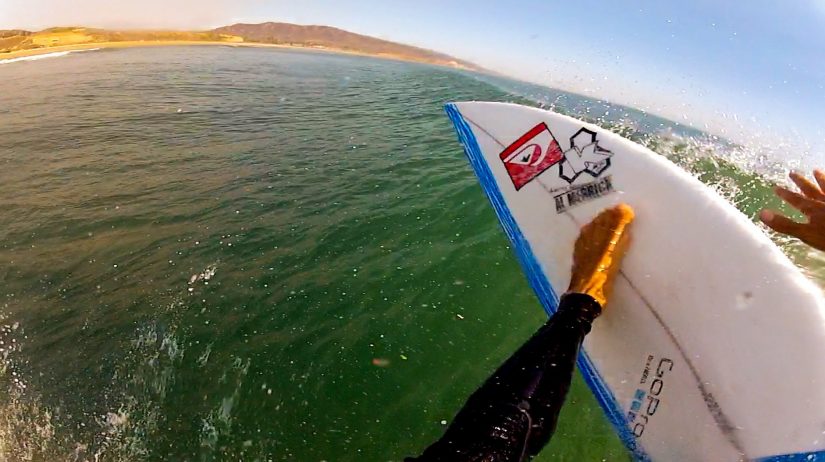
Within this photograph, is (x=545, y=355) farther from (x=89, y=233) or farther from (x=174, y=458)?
(x=89, y=233)

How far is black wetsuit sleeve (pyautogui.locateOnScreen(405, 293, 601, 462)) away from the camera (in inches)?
99.3

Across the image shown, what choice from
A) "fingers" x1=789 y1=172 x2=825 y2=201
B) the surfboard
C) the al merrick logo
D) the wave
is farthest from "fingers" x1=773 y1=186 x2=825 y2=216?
the wave

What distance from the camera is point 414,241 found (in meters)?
6.62

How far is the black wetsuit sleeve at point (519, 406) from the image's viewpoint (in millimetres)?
2521

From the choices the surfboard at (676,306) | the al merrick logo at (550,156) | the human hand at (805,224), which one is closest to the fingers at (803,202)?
the human hand at (805,224)

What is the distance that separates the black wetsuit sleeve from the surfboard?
37.3 inches

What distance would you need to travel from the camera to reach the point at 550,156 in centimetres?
512

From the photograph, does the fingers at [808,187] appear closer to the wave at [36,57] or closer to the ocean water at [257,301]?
the ocean water at [257,301]

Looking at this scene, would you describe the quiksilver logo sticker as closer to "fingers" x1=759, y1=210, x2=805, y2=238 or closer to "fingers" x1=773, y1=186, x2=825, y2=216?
"fingers" x1=773, y1=186, x2=825, y2=216

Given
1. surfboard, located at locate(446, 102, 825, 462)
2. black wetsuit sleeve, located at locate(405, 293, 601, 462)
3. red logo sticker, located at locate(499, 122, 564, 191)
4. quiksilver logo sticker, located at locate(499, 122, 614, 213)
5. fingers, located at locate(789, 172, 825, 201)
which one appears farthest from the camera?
red logo sticker, located at locate(499, 122, 564, 191)

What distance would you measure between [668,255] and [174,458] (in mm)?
4339

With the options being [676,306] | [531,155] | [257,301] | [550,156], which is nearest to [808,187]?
[676,306]

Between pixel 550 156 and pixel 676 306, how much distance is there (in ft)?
6.27

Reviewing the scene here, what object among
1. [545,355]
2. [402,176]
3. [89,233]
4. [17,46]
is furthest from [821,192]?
[17,46]
